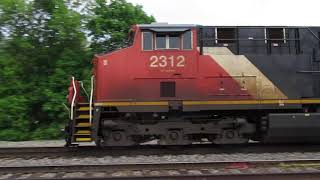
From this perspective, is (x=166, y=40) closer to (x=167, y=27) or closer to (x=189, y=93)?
(x=167, y=27)

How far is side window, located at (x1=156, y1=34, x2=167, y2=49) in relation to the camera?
38.7ft

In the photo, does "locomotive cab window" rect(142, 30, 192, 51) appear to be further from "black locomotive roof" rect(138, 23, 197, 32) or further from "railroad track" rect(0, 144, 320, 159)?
"railroad track" rect(0, 144, 320, 159)

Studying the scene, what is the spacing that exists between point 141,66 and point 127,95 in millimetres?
821

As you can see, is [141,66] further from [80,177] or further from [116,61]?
[80,177]

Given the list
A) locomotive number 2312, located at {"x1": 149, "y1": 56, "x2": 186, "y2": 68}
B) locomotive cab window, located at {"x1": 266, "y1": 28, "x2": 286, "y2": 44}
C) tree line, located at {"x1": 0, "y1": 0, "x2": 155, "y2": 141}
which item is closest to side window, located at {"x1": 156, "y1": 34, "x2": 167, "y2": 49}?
locomotive number 2312, located at {"x1": 149, "y1": 56, "x2": 186, "y2": 68}

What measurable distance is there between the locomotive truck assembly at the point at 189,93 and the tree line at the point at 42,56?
559 cm

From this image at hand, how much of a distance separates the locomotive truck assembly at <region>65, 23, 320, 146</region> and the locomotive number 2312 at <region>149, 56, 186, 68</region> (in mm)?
26

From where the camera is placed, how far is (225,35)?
12.1 metres

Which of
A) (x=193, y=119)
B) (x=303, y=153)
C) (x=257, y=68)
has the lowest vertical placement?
(x=303, y=153)

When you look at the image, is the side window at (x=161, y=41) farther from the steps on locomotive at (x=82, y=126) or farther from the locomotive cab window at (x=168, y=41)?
the steps on locomotive at (x=82, y=126)

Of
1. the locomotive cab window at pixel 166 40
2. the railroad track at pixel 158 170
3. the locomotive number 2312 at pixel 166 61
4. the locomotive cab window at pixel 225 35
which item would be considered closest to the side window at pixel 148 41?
the locomotive cab window at pixel 166 40

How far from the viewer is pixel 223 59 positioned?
11906 millimetres

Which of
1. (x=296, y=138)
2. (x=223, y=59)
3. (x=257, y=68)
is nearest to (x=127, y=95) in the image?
(x=223, y=59)

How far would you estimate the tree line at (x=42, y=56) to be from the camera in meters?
17.0
